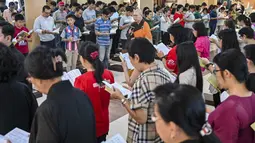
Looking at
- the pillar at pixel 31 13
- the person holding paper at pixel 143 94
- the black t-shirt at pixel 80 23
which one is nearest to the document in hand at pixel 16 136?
the person holding paper at pixel 143 94

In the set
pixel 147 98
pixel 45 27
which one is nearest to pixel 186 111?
pixel 147 98

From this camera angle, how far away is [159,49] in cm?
389

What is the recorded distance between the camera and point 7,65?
5.91 feet

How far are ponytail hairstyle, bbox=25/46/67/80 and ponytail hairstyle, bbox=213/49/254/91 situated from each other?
101 cm

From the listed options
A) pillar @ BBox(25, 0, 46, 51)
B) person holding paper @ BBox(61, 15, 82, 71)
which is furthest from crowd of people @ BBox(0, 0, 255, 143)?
pillar @ BBox(25, 0, 46, 51)

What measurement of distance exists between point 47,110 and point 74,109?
14 centimetres

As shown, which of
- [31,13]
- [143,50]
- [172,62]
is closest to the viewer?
[143,50]

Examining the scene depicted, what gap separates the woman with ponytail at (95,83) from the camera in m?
2.44

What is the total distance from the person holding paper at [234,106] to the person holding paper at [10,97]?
1146 millimetres

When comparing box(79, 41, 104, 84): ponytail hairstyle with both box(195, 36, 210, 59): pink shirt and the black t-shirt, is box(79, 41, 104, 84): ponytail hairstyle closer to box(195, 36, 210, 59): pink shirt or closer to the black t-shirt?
box(195, 36, 210, 59): pink shirt

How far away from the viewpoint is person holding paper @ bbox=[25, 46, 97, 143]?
4.57ft

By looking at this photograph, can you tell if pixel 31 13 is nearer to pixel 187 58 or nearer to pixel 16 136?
pixel 187 58

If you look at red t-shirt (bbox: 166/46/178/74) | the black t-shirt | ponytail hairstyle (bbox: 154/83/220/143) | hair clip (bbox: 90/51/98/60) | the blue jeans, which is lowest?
the blue jeans

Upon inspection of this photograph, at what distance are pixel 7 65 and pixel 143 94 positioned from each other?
854mm
